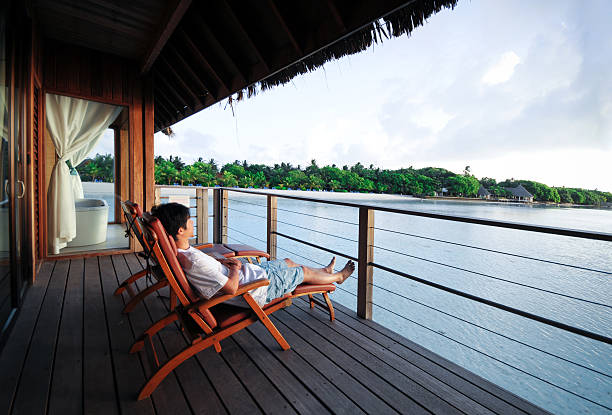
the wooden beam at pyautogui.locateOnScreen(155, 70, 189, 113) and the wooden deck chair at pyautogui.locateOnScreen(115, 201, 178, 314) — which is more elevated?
the wooden beam at pyautogui.locateOnScreen(155, 70, 189, 113)

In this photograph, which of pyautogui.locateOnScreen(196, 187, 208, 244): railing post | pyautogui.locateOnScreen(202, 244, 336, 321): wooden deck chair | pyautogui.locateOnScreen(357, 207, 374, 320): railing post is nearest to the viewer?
pyautogui.locateOnScreen(202, 244, 336, 321): wooden deck chair

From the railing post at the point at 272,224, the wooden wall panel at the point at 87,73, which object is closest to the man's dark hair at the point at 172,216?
the railing post at the point at 272,224

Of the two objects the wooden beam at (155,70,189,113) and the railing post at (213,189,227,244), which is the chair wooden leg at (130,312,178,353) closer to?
the railing post at (213,189,227,244)

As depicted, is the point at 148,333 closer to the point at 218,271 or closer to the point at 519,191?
the point at 218,271

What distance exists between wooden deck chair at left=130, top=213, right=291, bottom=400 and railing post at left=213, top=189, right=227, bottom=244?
292 centimetres

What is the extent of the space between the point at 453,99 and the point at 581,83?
12.2 metres

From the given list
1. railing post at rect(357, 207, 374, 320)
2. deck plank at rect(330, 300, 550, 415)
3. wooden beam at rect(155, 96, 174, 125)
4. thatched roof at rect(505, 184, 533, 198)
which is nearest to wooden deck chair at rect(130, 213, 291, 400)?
deck plank at rect(330, 300, 550, 415)

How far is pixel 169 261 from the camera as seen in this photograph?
4.69 ft

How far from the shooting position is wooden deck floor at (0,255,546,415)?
4.39ft

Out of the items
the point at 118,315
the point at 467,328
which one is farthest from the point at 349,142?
the point at 118,315

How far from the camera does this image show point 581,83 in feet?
54.6

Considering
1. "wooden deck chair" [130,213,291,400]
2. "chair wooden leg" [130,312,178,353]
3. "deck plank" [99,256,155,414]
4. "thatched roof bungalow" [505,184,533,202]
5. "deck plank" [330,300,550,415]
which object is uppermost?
"thatched roof bungalow" [505,184,533,202]

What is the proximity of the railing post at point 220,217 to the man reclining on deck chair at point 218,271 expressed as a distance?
2729mm

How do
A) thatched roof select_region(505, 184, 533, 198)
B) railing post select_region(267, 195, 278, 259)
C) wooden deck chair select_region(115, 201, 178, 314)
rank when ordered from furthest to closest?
1. thatched roof select_region(505, 184, 533, 198)
2. railing post select_region(267, 195, 278, 259)
3. wooden deck chair select_region(115, 201, 178, 314)
